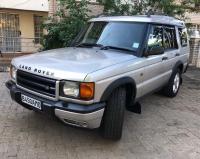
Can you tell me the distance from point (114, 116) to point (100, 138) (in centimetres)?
64

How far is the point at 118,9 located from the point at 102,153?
6.37 metres

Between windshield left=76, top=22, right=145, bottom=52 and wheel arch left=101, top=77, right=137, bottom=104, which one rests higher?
windshield left=76, top=22, right=145, bottom=52

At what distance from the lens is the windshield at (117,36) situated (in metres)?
5.20

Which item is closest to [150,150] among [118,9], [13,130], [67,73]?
[67,73]

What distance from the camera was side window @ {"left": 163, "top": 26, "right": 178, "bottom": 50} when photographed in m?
6.32

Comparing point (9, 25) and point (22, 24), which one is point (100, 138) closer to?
point (22, 24)

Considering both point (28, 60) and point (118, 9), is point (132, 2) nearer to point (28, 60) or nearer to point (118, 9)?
point (118, 9)

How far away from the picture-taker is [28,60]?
4.54m

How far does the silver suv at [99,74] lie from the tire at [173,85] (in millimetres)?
603

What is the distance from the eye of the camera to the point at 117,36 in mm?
5348

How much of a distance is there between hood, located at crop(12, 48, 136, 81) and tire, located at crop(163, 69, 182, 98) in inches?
90.6

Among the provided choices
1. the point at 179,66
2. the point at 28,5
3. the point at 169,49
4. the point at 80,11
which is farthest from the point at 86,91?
the point at 28,5

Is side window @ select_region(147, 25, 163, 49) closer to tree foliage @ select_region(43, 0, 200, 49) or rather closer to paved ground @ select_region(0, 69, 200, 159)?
paved ground @ select_region(0, 69, 200, 159)

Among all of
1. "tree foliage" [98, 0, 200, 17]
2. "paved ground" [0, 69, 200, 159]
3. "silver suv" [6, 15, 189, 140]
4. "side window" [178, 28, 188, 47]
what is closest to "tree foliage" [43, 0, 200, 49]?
"tree foliage" [98, 0, 200, 17]
